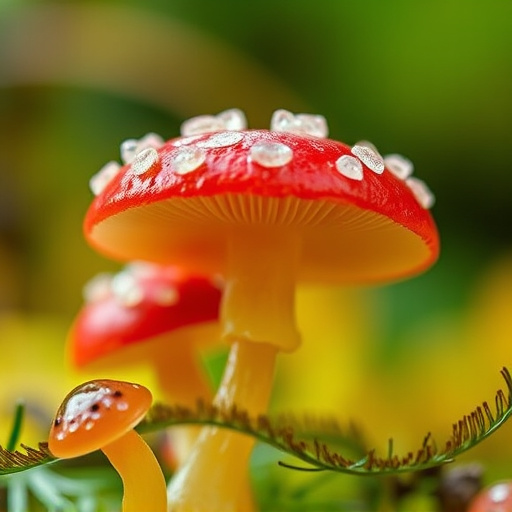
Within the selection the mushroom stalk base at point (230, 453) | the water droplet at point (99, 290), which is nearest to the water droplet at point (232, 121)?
the mushroom stalk base at point (230, 453)

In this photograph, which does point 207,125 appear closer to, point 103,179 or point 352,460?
point 103,179

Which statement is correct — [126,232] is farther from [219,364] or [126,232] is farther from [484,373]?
[484,373]

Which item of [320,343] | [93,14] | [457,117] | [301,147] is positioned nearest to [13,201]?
[93,14]

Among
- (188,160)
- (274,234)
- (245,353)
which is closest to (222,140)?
(188,160)

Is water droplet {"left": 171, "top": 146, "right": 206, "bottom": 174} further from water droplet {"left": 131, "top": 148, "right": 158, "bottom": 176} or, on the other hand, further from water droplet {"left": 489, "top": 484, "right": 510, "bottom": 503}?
water droplet {"left": 489, "top": 484, "right": 510, "bottom": 503}

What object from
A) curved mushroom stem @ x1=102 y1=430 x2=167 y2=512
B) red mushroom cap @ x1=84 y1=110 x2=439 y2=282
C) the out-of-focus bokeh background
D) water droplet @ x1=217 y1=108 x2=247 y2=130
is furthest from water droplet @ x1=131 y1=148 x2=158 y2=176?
the out-of-focus bokeh background
